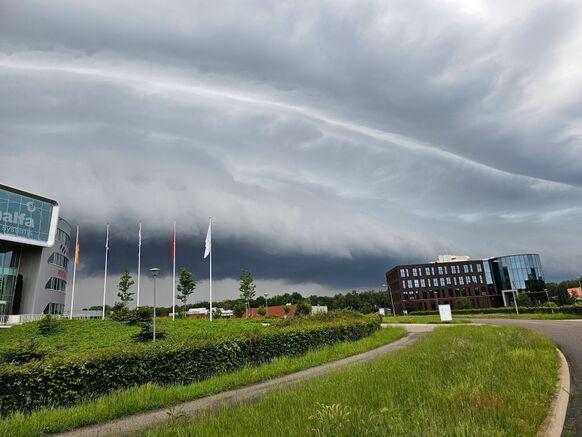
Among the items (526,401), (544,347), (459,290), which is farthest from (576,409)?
(459,290)

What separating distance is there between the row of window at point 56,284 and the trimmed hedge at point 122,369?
49725mm

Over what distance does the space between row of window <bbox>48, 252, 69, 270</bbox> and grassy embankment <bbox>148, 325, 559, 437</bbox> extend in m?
57.9

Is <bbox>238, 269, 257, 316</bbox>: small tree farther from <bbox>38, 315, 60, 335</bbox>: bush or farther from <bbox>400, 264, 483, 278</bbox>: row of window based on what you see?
<bbox>400, 264, 483, 278</bbox>: row of window

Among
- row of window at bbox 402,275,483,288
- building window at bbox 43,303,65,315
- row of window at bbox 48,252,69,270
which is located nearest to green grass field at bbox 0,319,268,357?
building window at bbox 43,303,65,315

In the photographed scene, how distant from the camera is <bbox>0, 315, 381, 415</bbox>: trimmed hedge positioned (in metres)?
10.5

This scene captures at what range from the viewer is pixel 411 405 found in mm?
6719

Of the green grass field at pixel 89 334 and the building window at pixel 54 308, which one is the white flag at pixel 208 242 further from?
the building window at pixel 54 308

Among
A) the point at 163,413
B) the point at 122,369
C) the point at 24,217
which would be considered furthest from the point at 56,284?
the point at 163,413

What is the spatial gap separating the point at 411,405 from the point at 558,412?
2.43 metres

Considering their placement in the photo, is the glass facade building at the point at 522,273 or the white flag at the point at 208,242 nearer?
the white flag at the point at 208,242

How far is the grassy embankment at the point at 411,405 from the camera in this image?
215 inches

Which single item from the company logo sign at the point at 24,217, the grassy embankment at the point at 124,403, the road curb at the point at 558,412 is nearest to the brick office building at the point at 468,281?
the company logo sign at the point at 24,217

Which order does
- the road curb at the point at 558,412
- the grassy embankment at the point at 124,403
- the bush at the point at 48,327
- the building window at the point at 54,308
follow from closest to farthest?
the road curb at the point at 558,412 → the grassy embankment at the point at 124,403 → the bush at the point at 48,327 → the building window at the point at 54,308

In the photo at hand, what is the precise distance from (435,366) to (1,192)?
52.4 metres
